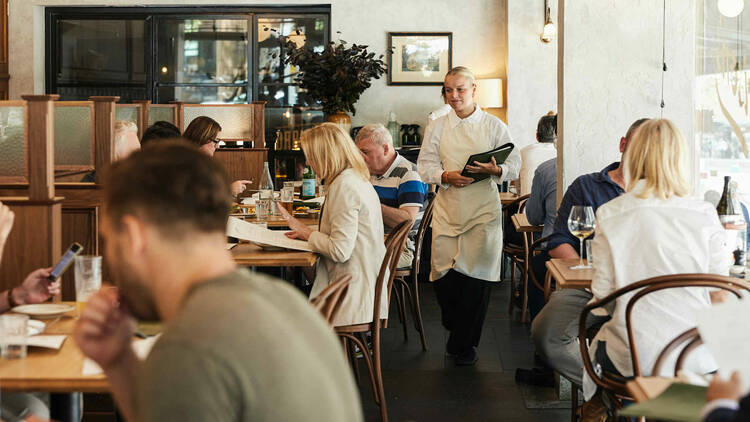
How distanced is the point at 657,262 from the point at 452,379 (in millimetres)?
1970

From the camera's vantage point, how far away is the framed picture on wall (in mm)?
8766

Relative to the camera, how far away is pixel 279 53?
895cm

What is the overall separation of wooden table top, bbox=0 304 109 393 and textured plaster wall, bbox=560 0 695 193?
281 cm

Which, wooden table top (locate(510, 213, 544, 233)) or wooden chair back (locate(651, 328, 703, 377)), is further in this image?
wooden table top (locate(510, 213, 544, 233))

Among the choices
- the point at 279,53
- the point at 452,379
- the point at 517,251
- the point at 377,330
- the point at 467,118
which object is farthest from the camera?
the point at 279,53

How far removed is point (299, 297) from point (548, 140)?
4961mm

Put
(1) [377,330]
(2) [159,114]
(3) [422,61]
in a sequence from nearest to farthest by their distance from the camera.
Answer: (1) [377,330]
(2) [159,114]
(3) [422,61]

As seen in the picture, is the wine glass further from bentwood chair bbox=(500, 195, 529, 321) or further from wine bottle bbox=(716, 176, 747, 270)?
bentwood chair bbox=(500, 195, 529, 321)

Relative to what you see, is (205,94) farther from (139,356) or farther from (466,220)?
(139,356)

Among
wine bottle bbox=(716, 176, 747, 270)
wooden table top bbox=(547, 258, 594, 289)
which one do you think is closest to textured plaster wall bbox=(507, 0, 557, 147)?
wine bottle bbox=(716, 176, 747, 270)

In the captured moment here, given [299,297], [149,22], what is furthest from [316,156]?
[149,22]

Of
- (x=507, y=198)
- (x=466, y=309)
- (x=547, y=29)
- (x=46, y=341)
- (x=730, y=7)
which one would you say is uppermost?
(x=547, y=29)

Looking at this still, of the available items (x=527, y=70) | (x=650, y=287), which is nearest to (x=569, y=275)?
(x=650, y=287)

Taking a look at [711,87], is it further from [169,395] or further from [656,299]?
[169,395]
